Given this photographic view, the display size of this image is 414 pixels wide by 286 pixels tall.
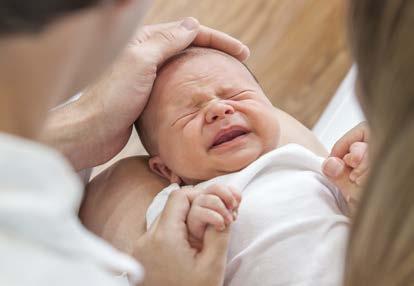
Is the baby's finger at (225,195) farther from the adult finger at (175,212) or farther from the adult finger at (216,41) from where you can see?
the adult finger at (216,41)

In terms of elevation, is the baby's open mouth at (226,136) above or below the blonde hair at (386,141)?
below

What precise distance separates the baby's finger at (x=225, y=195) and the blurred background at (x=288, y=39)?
1.03m

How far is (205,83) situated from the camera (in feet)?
4.67

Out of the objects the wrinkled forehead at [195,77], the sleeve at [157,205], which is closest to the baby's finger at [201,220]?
the sleeve at [157,205]

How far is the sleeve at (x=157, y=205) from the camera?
1370 millimetres

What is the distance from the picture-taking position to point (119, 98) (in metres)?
1.43

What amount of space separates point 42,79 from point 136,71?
806mm

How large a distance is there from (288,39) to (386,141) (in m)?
1.62

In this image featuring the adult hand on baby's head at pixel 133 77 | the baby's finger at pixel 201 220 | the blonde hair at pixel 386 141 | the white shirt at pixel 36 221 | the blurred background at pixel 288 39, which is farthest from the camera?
the blurred background at pixel 288 39

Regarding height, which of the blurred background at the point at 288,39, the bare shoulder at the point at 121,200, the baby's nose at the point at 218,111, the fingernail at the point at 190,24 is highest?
the fingernail at the point at 190,24

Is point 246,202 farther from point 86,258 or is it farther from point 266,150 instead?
point 86,258

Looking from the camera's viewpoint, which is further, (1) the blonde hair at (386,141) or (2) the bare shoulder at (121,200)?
(2) the bare shoulder at (121,200)

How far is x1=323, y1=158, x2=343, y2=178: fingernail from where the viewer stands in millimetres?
1326

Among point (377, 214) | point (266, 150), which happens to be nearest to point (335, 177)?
point (266, 150)
